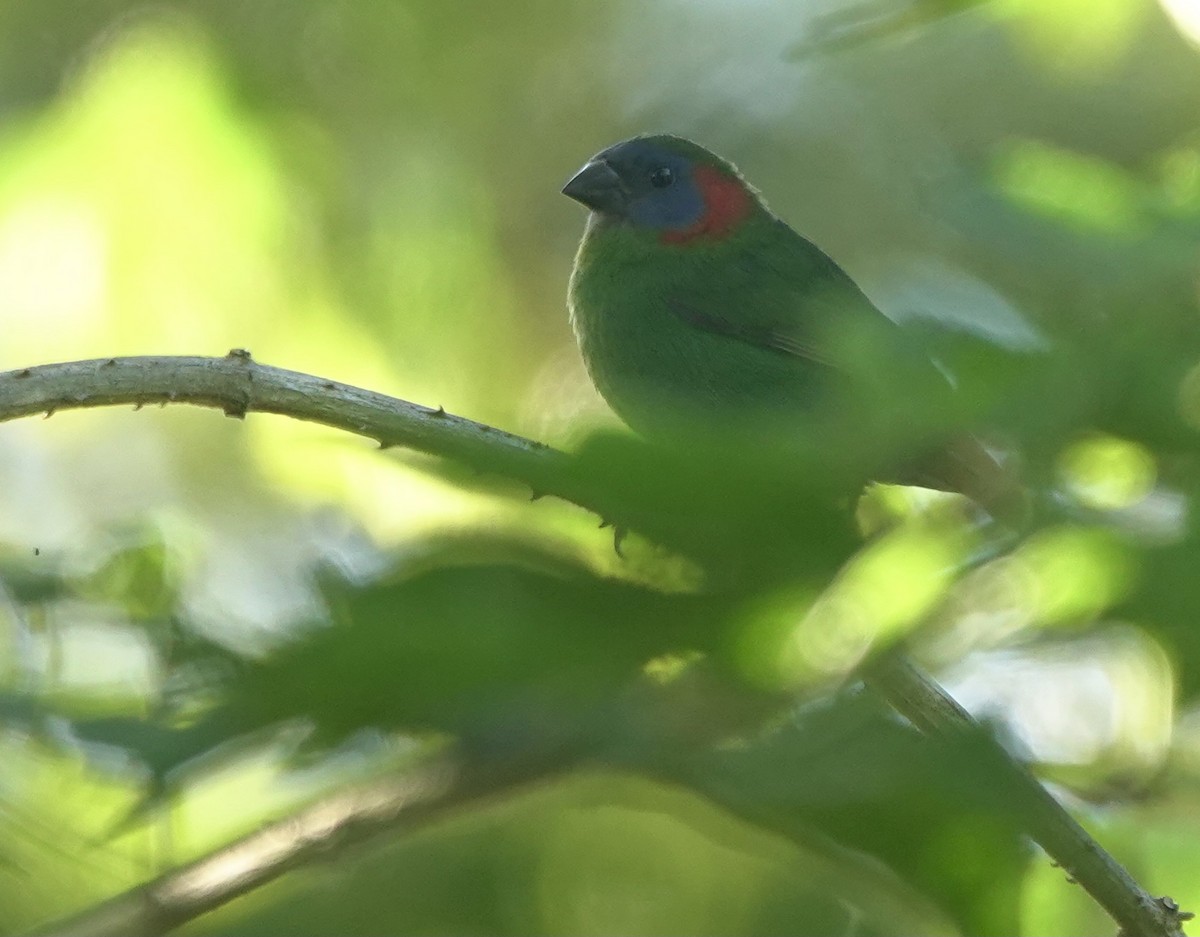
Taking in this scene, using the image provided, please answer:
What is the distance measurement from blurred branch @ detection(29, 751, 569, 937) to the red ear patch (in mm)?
4163

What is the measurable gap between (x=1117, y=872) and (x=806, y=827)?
88 cm

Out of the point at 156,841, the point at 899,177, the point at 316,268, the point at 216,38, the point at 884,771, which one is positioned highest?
the point at 216,38

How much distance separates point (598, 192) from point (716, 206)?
16.0 inches

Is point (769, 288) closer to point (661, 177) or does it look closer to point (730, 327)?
point (730, 327)

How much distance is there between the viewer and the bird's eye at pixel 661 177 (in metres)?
5.00

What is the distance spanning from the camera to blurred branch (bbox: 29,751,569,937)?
2.10ft

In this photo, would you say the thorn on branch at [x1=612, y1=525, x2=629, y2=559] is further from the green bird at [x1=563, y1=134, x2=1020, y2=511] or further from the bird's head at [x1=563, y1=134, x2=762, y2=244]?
the bird's head at [x1=563, y1=134, x2=762, y2=244]

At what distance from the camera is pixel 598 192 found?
4918 millimetres

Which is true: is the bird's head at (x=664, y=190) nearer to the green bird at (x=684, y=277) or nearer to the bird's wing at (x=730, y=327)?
the green bird at (x=684, y=277)

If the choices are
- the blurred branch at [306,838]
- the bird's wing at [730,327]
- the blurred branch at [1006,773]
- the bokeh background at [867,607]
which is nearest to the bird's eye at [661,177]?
the bird's wing at [730,327]

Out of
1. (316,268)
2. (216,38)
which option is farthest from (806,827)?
(216,38)

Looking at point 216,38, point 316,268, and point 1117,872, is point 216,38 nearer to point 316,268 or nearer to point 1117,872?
point 316,268

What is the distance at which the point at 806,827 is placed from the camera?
670 mm

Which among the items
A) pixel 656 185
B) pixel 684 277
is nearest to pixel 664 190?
pixel 656 185
